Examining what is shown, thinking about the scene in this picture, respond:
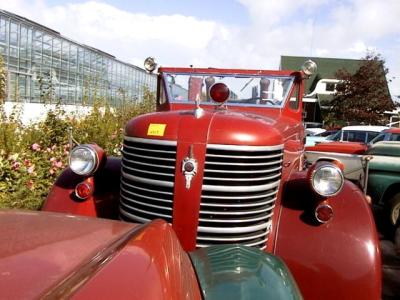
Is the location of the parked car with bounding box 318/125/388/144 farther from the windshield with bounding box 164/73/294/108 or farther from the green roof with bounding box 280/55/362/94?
the green roof with bounding box 280/55/362/94

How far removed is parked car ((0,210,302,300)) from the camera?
1.41m

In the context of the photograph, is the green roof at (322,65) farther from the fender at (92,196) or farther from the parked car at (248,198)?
the parked car at (248,198)

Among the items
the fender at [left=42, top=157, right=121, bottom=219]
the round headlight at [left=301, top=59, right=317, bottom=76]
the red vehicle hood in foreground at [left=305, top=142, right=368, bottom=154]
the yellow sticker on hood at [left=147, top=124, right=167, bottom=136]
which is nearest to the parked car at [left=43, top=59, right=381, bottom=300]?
the yellow sticker on hood at [left=147, top=124, right=167, bottom=136]

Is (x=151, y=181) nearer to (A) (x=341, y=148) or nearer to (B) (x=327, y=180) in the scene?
(B) (x=327, y=180)

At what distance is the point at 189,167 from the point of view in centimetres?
342

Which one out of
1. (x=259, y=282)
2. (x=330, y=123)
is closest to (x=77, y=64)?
(x=330, y=123)

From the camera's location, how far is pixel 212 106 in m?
5.07

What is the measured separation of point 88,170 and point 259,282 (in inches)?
86.2

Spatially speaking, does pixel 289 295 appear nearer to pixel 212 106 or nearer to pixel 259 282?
pixel 259 282

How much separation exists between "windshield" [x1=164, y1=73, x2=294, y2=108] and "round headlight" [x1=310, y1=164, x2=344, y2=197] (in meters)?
1.61

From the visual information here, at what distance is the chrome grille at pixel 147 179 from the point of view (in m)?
3.52

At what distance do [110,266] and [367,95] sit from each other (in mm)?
28343

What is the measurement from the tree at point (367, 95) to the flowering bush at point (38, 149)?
2129cm

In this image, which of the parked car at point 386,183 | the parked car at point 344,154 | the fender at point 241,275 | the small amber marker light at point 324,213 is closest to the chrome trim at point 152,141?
the fender at point 241,275
